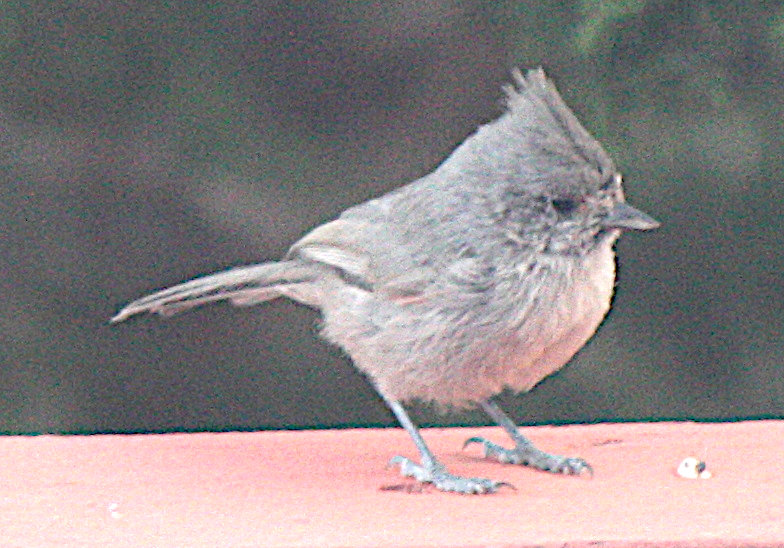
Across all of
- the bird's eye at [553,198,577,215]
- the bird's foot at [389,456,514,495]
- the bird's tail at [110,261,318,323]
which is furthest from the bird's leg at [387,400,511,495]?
the bird's eye at [553,198,577,215]

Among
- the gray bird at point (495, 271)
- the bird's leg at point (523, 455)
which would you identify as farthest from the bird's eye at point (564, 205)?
the bird's leg at point (523, 455)

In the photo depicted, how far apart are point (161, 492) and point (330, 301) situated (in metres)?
0.50

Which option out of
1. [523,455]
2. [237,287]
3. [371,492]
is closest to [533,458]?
[523,455]

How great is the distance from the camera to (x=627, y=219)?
2.05m

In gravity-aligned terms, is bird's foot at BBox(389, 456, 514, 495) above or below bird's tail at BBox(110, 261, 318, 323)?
below

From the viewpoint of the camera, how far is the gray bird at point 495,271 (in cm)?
205

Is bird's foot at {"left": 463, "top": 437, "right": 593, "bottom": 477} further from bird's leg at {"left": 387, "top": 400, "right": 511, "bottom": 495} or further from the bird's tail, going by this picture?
the bird's tail

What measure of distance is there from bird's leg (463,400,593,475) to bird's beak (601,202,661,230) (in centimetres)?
43

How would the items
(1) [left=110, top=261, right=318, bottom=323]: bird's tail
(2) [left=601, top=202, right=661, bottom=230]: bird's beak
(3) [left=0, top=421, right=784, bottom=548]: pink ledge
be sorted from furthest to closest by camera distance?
(1) [left=110, top=261, right=318, bottom=323]: bird's tail
(2) [left=601, top=202, right=661, bottom=230]: bird's beak
(3) [left=0, top=421, right=784, bottom=548]: pink ledge

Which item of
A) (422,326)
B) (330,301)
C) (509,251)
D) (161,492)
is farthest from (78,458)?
(509,251)

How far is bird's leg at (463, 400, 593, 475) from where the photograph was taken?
2.19 metres

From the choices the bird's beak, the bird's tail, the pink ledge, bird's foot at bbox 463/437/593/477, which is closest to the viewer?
the pink ledge

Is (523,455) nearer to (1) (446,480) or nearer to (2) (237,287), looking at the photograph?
(1) (446,480)

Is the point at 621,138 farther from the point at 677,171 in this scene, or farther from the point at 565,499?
the point at 565,499
